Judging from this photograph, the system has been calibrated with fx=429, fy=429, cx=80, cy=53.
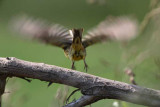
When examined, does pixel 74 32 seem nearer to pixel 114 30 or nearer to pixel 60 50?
pixel 114 30

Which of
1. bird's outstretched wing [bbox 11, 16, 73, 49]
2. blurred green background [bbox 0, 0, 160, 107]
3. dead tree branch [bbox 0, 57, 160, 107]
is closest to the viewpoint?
dead tree branch [bbox 0, 57, 160, 107]

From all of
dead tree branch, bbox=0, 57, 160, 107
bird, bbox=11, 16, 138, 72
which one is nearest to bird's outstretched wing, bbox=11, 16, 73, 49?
bird, bbox=11, 16, 138, 72

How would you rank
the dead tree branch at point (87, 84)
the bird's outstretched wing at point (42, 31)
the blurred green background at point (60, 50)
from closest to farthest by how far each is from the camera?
the dead tree branch at point (87, 84) < the bird's outstretched wing at point (42, 31) < the blurred green background at point (60, 50)

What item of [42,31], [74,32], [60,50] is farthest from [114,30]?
[60,50]

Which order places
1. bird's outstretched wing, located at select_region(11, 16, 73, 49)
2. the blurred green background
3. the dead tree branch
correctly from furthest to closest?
the blurred green background < bird's outstretched wing, located at select_region(11, 16, 73, 49) < the dead tree branch

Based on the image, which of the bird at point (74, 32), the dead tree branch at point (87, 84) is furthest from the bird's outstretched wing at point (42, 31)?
the dead tree branch at point (87, 84)

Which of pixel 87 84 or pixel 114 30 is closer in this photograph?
pixel 87 84

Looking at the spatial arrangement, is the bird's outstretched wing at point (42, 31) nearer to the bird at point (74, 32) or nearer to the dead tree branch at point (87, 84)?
the bird at point (74, 32)

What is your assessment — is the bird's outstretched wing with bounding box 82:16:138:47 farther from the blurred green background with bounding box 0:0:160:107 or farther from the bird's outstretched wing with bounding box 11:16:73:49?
the blurred green background with bounding box 0:0:160:107

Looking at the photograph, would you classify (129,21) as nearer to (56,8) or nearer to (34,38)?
(34,38)
